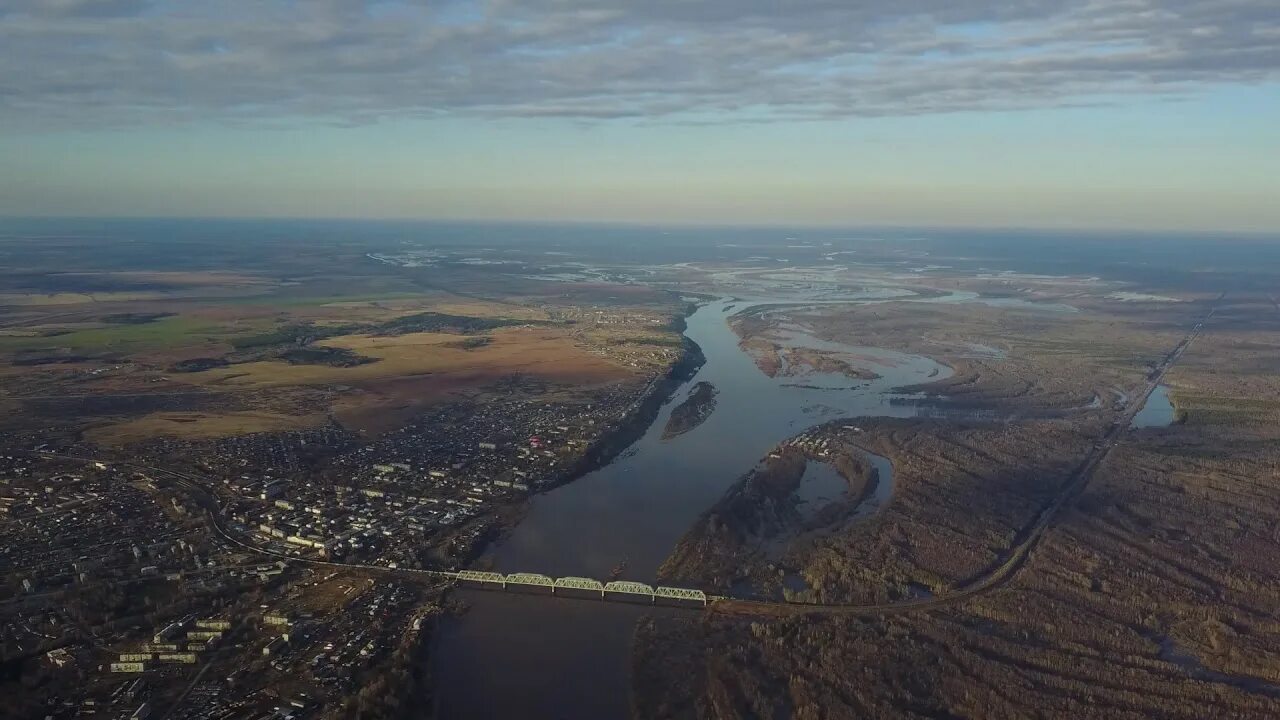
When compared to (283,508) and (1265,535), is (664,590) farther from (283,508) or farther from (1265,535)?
(1265,535)

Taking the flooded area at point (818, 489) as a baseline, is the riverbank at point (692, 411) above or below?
above

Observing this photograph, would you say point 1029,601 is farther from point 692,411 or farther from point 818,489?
point 692,411

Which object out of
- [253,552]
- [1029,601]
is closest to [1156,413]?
[1029,601]

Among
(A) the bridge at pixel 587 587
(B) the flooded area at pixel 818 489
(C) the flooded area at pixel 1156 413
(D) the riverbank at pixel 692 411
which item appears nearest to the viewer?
(A) the bridge at pixel 587 587

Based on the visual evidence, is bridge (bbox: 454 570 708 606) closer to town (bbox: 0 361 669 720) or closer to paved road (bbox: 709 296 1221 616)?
paved road (bbox: 709 296 1221 616)

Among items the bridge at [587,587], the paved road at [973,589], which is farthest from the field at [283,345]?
the paved road at [973,589]

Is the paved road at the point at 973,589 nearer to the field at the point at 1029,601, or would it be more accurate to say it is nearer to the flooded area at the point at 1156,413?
the field at the point at 1029,601
